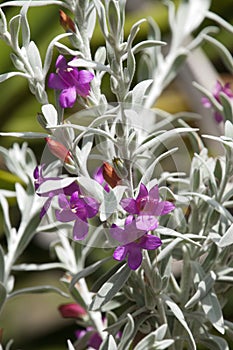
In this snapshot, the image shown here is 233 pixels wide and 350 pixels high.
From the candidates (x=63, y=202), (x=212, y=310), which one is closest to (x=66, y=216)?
(x=63, y=202)

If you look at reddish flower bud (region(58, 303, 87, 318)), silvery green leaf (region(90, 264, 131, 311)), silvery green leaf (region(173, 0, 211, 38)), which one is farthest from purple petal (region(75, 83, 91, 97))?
silvery green leaf (region(173, 0, 211, 38))

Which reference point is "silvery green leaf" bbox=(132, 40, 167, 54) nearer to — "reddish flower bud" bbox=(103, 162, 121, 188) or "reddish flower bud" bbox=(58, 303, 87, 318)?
"reddish flower bud" bbox=(103, 162, 121, 188)

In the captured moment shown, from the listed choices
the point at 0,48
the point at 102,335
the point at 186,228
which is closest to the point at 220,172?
the point at 186,228

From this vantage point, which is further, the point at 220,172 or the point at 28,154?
the point at 28,154

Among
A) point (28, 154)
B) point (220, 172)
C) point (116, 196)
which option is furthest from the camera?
point (28, 154)

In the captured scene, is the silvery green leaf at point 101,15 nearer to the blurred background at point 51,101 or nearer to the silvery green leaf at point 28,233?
the silvery green leaf at point 28,233

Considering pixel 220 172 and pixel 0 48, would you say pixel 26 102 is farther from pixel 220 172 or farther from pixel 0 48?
pixel 220 172

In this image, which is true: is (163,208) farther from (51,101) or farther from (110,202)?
(51,101)

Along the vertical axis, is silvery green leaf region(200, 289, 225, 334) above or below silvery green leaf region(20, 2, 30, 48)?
below
